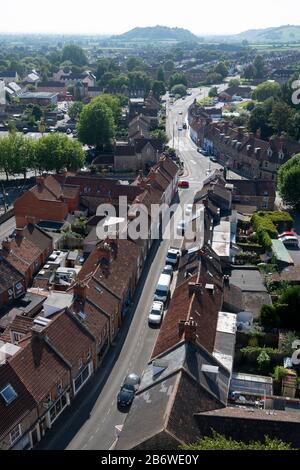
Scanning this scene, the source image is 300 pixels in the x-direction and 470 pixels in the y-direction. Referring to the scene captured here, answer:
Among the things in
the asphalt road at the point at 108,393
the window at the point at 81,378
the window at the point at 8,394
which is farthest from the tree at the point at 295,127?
the window at the point at 8,394

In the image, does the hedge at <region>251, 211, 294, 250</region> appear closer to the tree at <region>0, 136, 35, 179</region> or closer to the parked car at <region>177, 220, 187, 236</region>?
the parked car at <region>177, 220, 187, 236</region>

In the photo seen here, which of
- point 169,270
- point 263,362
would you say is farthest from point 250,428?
point 169,270

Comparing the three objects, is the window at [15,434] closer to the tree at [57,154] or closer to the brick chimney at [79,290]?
the brick chimney at [79,290]

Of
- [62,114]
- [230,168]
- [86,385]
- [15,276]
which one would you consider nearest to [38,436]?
[86,385]

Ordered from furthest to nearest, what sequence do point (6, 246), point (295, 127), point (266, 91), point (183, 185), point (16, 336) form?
point (266, 91)
point (295, 127)
point (183, 185)
point (6, 246)
point (16, 336)

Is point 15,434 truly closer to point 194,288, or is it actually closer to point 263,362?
point 194,288

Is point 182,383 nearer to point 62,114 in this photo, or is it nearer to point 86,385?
point 86,385
